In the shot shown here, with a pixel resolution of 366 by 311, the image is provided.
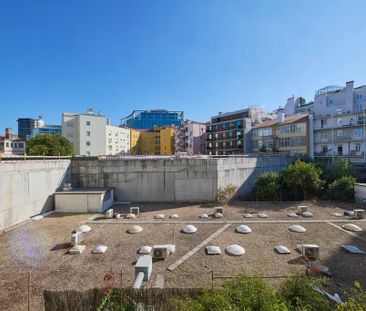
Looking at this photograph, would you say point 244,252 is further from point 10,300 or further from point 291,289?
point 10,300

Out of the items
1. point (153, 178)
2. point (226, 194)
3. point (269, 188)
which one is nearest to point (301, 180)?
point (269, 188)

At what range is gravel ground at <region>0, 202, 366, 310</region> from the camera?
7742 mm

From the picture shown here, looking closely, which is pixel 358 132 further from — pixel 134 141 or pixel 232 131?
pixel 134 141

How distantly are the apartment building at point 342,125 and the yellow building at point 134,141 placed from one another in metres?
60.0

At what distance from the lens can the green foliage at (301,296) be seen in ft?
16.6

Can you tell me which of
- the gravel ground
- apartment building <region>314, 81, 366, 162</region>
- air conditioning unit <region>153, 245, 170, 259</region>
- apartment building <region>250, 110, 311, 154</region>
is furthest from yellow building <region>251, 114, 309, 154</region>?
air conditioning unit <region>153, 245, 170, 259</region>

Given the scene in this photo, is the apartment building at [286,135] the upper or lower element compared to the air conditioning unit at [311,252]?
upper

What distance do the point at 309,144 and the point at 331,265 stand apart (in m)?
35.6

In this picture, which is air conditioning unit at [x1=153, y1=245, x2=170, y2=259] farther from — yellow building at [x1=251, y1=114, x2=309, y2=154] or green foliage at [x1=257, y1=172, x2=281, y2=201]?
yellow building at [x1=251, y1=114, x2=309, y2=154]

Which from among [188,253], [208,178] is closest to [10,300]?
[188,253]

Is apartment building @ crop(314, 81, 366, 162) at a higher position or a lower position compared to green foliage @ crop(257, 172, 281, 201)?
higher

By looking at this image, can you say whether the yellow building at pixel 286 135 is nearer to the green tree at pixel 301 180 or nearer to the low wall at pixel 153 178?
the green tree at pixel 301 180

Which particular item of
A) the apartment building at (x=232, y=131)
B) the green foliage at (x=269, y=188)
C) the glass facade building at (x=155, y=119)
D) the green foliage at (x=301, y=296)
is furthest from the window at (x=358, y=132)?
the glass facade building at (x=155, y=119)

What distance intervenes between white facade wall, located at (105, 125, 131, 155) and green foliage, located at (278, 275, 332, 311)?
63.5 metres
